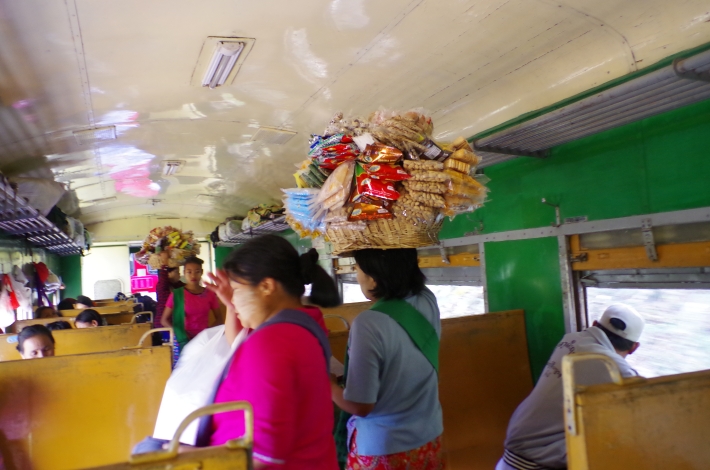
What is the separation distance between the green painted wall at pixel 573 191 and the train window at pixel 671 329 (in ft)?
1.61

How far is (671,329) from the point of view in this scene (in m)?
2.79

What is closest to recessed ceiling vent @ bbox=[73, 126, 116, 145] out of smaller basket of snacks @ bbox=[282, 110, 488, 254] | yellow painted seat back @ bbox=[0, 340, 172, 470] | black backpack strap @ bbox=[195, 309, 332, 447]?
yellow painted seat back @ bbox=[0, 340, 172, 470]

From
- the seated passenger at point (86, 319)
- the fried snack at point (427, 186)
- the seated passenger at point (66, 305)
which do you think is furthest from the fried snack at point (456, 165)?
the seated passenger at point (66, 305)

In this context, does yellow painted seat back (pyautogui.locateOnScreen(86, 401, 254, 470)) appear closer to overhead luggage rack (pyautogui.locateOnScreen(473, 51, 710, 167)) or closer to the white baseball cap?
overhead luggage rack (pyautogui.locateOnScreen(473, 51, 710, 167))

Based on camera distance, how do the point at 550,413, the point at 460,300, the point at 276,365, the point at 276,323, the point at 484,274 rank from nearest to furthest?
1. the point at 276,365
2. the point at 276,323
3. the point at 550,413
4. the point at 484,274
5. the point at 460,300

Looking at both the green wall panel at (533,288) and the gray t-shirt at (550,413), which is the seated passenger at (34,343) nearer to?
the gray t-shirt at (550,413)

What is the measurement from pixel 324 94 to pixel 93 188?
5284 mm

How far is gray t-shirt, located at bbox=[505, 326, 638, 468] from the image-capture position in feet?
7.32

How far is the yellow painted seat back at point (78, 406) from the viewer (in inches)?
107

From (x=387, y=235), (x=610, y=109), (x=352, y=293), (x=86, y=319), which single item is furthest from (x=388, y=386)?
(x=352, y=293)

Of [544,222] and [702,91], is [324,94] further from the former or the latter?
[702,91]

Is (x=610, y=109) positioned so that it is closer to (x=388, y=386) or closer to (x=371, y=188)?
(x=371, y=188)

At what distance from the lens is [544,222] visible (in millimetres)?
3539

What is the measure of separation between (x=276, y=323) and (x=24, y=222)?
5653 millimetres
